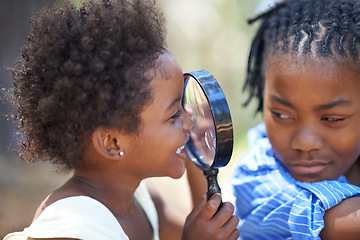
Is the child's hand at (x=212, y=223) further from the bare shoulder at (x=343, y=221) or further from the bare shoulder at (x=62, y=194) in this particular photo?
the bare shoulder at (x=62, y=194)

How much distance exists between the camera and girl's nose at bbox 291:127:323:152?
2.28 m

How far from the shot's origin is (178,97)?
7.00ft

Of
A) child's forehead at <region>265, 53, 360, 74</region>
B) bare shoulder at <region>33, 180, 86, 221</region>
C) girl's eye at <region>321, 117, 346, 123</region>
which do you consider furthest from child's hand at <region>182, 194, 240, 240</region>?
child's forehead at <region>265, 53, 360, 74</region>

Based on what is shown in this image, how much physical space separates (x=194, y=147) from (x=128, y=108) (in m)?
0.50

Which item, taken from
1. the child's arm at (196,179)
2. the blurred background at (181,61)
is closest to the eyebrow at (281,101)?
the child's arm at (196,179)

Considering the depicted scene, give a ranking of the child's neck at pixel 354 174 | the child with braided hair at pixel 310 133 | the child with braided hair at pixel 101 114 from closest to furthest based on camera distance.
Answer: the child with braided hair at pixel 101 114, the child with braided hair at pixel 310 133, the child's neck at pixel 354 174

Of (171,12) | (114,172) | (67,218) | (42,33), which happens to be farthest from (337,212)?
(171,12)

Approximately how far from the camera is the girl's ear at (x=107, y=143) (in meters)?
2.03

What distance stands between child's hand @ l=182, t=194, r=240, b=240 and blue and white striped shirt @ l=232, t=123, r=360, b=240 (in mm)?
284

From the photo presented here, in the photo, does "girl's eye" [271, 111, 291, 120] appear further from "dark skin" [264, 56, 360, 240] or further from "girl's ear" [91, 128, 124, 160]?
"girl's ear" [91, 128, 124, 160]

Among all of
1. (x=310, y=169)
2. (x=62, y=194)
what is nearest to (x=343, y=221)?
→ (x=310, y=169)

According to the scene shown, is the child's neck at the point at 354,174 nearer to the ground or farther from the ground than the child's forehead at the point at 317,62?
nearer to the ground

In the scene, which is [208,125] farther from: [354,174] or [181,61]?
[181,61]

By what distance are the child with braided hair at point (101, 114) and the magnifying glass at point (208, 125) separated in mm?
77
